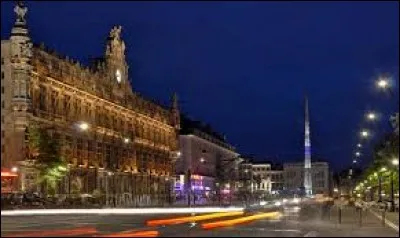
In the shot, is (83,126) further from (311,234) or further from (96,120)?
(311,234)

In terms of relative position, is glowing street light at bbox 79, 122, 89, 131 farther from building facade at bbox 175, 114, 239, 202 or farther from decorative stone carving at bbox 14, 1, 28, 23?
building facade at bbox 175, 114, 239, 202

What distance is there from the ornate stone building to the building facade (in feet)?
43.6

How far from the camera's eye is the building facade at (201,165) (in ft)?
531

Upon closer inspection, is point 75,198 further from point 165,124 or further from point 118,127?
point 165,124

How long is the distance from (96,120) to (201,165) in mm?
70383

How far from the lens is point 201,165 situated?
572 ft

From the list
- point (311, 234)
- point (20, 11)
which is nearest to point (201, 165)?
point (20, 11)

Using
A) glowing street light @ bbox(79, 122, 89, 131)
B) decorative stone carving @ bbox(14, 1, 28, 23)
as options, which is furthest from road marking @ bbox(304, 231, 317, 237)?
glowing street light @ bbox(79, 122, 89, 131)

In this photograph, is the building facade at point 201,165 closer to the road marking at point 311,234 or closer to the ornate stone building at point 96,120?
the ornate stone building at point 96,120

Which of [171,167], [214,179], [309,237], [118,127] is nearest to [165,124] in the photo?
[171,167]

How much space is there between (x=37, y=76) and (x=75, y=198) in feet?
47.4

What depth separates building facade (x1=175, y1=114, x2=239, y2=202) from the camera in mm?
162000

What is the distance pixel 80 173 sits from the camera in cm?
9756

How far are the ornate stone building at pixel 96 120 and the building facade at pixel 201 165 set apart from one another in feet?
43.6
